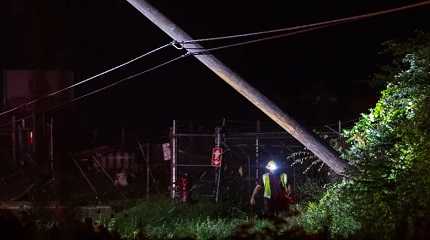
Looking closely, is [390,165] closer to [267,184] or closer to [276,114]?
[276,114]

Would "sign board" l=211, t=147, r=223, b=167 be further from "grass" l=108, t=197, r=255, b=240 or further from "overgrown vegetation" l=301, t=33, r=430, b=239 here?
"overgrown vegetation" l=301, t=33, r=430, b=239

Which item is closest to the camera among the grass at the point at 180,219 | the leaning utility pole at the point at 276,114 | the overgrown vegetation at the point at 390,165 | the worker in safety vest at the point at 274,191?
the overgrown vegetation at the point at 390,165

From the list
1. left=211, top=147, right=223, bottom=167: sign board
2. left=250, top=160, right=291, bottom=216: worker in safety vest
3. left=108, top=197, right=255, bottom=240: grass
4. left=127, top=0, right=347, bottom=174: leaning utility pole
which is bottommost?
left=108, top=197, right=255, bottom=240: grass

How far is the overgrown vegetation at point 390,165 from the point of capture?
28.3 feet

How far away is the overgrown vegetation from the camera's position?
28.3 ft

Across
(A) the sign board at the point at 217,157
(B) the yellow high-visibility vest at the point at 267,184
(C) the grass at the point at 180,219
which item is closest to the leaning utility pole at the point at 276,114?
(C) the grass at the point at 180,219

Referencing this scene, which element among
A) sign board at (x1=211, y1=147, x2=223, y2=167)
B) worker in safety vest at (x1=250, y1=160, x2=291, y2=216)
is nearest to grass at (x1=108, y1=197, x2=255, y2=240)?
worker in safety vest at (x1=250, y1=160, x2=291, y2=216)

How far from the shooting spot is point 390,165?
9.20 meters

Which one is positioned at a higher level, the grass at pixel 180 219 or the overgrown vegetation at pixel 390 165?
the overgrown vegetation at pixel 390 165

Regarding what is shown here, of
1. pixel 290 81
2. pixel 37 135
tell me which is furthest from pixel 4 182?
pixel 290 81

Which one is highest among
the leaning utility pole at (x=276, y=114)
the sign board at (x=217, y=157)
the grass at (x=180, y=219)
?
the leaning utility pole at (x=276, y=114)

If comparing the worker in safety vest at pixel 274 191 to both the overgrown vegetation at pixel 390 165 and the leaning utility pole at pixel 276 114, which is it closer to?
the overgrown vegetation at pixel 390 165

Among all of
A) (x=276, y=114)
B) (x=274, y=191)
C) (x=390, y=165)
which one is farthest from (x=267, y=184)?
(x=390, y=165)

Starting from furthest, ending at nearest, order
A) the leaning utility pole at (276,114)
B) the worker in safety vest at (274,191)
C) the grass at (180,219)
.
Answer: the worker in safety vest at (274,191) → the grass at (180,219) → the leaning utility pole at (276,114)
